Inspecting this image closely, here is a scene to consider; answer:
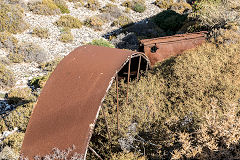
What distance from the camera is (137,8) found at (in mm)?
18594

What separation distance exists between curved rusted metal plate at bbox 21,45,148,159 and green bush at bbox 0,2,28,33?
11414 mm

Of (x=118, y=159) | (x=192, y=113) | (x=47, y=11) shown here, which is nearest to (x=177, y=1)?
(x=47, y=11)

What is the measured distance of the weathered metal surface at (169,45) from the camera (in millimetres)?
6594

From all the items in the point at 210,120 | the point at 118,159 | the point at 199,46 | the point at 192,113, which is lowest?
the point at 118,159

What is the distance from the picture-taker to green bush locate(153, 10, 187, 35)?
45.4ft

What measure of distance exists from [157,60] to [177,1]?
17871 millimetres

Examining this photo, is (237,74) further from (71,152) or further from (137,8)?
(137,8)

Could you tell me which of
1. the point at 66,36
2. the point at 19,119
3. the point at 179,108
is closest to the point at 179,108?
the point at 179,108

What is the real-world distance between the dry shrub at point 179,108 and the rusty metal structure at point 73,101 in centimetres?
153

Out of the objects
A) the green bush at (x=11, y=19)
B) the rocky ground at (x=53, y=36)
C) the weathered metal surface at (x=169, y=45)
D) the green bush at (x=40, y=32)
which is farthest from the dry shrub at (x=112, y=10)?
the weathered metal surface at (x=169, y=45)

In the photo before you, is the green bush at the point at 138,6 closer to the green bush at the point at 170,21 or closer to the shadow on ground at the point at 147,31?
the green bush at the point at 170,21

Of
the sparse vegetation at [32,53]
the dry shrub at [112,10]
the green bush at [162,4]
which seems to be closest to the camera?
the sparse vegetation at [32,53]

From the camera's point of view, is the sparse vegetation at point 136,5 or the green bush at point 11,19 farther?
the sparse vegetation at point 136,5

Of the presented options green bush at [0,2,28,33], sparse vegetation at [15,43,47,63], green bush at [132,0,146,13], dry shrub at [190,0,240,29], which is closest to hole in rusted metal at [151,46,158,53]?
dry shrub at [190,0,240,29]
